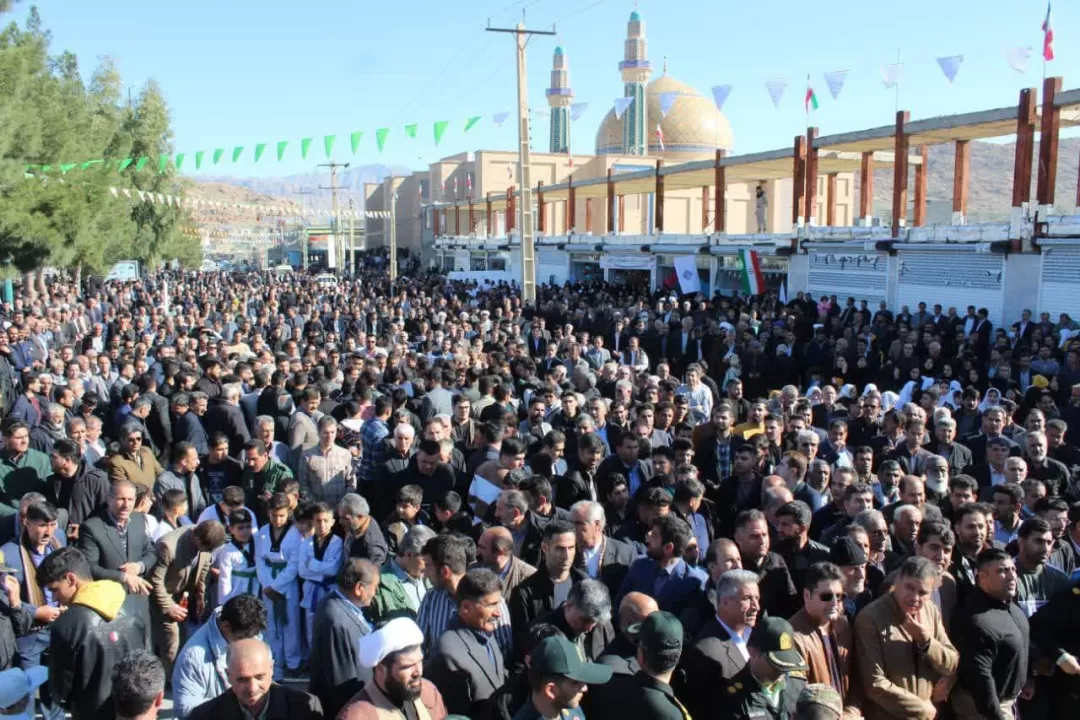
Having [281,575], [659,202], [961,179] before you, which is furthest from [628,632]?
[659,202]

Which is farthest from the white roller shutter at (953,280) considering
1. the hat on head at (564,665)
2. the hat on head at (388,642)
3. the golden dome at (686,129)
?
the golden dome at (686,129)

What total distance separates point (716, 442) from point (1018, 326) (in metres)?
9.06

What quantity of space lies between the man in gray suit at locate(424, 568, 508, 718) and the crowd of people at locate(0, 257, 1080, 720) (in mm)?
12

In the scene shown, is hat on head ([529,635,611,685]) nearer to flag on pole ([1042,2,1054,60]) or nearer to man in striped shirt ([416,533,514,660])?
man in striped shirt ([416,533,514,660])

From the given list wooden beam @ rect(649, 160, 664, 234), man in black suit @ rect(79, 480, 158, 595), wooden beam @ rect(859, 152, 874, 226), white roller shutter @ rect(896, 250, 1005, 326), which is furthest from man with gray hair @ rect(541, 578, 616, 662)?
wooden beam @ rect(649, 160, 664, 234)

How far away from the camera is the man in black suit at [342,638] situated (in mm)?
3711

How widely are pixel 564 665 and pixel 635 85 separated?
58.8 meters

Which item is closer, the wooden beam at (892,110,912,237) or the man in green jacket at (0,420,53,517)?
the man in green jacket at (0,420,53,517)

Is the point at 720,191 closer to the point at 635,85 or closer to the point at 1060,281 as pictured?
the point at 1060,281

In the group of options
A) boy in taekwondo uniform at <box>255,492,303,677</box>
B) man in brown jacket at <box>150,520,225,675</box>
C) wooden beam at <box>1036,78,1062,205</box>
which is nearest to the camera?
man in brown jacket at <box>150,520,225,675</box>

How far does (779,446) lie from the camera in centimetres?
749

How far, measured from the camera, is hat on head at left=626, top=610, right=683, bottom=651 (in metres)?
3.17

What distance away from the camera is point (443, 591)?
166 inches

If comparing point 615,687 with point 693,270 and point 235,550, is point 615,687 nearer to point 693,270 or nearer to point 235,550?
point 235,550
